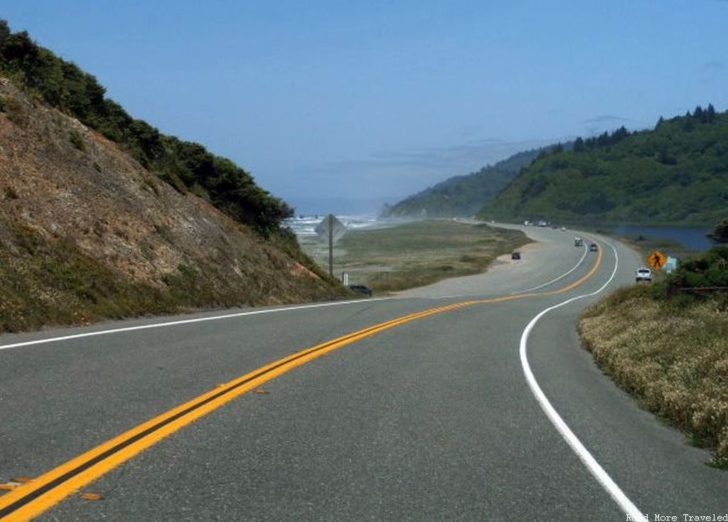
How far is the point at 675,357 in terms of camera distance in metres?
12.0

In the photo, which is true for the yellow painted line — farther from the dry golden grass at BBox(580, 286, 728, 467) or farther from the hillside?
the hillside

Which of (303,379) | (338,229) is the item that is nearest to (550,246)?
(338,229)

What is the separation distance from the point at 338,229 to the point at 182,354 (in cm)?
3589

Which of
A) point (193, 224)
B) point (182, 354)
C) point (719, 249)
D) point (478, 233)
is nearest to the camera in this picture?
point (182, 354)

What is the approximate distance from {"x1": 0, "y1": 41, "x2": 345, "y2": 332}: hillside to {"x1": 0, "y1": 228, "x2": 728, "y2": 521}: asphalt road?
280 centimetres

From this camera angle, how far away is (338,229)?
48.0m

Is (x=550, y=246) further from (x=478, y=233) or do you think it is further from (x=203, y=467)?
(x=203, y=467)

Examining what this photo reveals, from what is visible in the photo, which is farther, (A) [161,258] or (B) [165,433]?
(A) [161,258]

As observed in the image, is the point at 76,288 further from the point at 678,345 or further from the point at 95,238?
the point at 678,345

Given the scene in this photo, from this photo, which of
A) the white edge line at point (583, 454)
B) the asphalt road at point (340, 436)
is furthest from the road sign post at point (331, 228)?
the white edge line at point (583, 454)

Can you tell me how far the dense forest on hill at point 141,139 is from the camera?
27297mm

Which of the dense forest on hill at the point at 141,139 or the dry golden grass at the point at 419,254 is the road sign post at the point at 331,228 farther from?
the dry golden grass at the point at 419,254

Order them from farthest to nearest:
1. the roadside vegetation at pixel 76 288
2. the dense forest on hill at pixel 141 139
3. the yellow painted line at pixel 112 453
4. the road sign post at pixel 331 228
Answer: the road sign post at pixel 331 228, the dense forest on hill at pixel 141 139, the roadside vegetation at pixel 76 288, the yellow painted line at pixel 112 453

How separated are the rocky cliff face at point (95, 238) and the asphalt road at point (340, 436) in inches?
112
